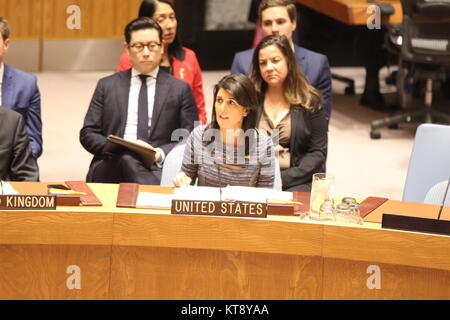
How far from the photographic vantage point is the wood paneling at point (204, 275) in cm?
287

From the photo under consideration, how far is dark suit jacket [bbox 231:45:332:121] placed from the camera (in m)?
4.70

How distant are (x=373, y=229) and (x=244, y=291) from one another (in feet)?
1.48

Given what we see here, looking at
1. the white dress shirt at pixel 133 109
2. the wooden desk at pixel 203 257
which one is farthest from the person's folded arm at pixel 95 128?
the wooden desk at pixel 203 257

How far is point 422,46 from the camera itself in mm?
6406

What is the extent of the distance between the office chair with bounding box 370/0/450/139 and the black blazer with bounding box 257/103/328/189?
2.50 meters

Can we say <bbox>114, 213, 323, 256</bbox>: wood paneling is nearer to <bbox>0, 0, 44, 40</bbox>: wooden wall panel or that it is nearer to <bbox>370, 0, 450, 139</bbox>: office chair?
<bbox>370, 0, 450, 139</bbox>: office chair

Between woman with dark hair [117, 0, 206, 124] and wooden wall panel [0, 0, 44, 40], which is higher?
woman with dark hair [117, 0, 206, 124]

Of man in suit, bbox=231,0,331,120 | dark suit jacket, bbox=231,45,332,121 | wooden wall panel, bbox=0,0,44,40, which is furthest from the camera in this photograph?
wooden wall panel, bbox=0,0,44,40

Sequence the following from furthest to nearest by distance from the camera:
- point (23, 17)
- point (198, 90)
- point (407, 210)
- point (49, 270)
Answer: point (23, 17) → point (198, 90) → point (407, 210) → point (49, 270)

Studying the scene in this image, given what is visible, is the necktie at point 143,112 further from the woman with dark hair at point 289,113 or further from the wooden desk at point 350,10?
the wooden desk at point 350,10

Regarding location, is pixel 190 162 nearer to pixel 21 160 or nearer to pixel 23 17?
pixel 21 160

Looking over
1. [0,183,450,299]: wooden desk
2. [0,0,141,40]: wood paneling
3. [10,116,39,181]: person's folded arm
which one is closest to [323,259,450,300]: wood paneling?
[0,183,450,299]: wooden desk

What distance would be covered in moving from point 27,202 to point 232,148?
0.93 metres

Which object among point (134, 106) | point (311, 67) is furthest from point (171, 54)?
point (311, 67)
